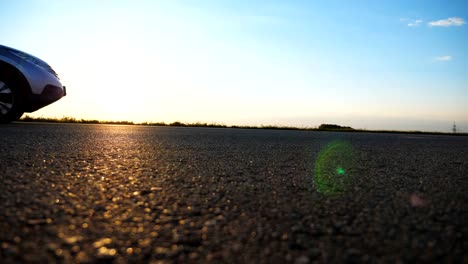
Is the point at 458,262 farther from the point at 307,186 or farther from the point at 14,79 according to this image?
the point at 14,79

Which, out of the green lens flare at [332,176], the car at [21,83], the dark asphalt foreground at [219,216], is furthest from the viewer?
the car at [21,83]

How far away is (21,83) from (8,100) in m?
0.41

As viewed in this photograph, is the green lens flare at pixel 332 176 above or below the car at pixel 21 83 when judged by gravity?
below

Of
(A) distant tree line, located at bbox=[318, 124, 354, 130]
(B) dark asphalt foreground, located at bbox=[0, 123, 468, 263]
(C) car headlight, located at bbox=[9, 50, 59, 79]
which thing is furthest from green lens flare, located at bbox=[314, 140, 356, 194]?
(A) distant tree line, located at bbox=[318, 124, 354, 130]

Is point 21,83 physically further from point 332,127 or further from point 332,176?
point 332,127

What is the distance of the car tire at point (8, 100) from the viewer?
24.6 ft

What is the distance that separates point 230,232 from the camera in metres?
1.48

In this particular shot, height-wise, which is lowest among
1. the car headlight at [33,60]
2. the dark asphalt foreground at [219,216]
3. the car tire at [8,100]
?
the dark asphalt foreground at [219,216]

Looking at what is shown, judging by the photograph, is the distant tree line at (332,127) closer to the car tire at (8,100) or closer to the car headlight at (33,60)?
the car headlight at (33,60)

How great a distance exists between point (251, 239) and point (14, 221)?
2.94 ft

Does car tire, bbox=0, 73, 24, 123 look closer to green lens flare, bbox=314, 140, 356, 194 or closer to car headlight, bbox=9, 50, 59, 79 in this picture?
car headlight, bbox=9, 50, 59, 79

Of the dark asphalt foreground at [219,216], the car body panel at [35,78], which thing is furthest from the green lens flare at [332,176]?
the car body panel at [35,78]

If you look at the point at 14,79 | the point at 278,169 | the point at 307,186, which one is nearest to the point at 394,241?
the point at 307,186

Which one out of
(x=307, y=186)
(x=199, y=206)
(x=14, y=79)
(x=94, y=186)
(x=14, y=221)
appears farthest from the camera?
(x=14, y=79)
